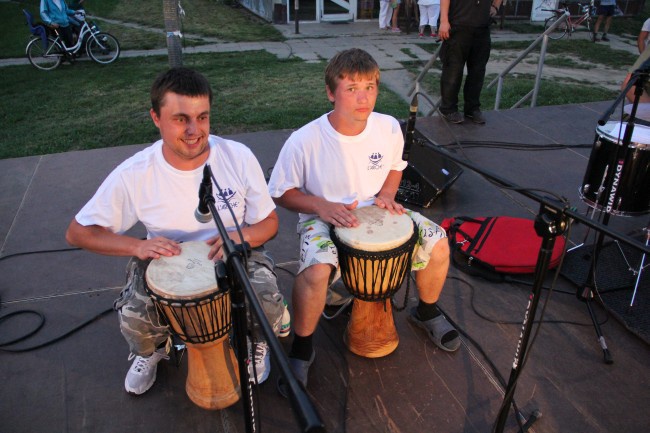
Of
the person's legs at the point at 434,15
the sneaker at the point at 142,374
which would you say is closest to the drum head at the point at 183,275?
the sneaker at the point at 142,374

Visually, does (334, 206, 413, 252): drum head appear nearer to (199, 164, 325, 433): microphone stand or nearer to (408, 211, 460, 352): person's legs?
(408, 211, 460, 352): person's legs

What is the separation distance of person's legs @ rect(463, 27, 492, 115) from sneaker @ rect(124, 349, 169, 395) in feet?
14.3

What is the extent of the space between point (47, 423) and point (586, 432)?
2.35 metres

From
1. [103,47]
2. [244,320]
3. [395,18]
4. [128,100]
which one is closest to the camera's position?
[244,320]

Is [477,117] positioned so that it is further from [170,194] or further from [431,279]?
[170,194]

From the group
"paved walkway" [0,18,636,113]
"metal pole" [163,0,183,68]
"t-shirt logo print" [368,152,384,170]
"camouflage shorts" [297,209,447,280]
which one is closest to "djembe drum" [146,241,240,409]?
"camouflage shorts" [297,209,447,280]

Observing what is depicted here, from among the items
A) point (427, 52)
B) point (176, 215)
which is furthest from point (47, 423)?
point (427, 52)

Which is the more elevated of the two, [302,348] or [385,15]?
[385,15]

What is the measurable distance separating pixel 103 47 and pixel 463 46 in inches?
286

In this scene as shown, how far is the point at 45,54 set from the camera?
30.5 ft

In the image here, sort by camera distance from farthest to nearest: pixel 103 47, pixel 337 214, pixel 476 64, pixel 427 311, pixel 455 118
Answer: pixel 103 47
pixel 455 118
pixel 476 64
pixel 427 311
pixel 337 214

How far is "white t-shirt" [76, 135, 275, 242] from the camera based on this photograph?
2.20 m

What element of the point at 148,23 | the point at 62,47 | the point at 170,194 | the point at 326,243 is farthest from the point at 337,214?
the point at 148,23

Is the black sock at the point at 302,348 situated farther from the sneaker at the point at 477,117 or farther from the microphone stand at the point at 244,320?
the sneaker at the point at 477,117
